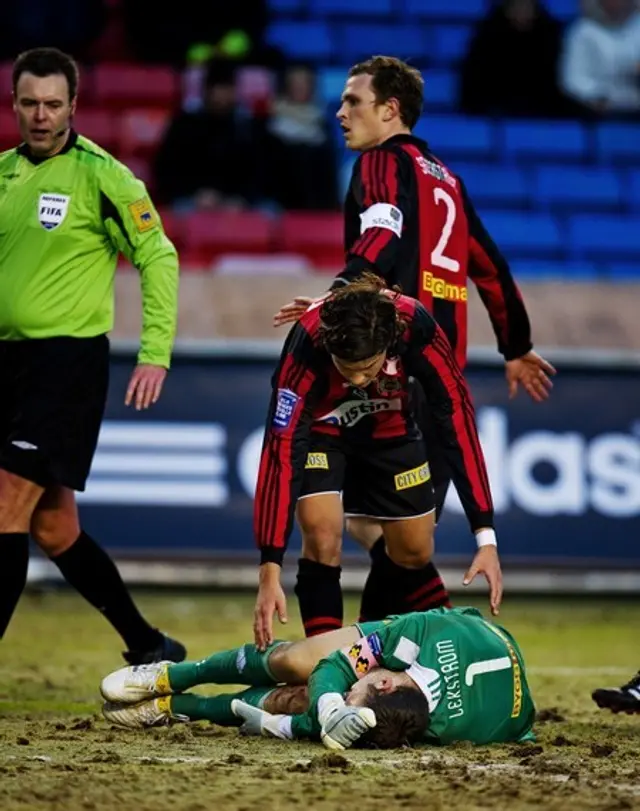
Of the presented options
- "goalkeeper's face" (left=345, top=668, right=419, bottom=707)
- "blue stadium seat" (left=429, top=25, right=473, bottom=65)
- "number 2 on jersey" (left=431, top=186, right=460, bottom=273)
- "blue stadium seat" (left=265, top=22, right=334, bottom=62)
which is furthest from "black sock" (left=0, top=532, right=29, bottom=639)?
"blue stadium seat" (left=429, top=25, right=473, bottom=65)

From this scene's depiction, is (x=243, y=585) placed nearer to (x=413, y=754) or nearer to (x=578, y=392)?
(x=578, y=392)

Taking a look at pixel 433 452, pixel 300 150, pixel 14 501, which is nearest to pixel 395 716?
pixel 433 452

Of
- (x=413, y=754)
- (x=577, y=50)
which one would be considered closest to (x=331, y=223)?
(x=577, y=50)

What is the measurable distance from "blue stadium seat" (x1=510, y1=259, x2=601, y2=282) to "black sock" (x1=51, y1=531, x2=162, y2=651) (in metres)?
6.43

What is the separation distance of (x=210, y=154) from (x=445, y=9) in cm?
330

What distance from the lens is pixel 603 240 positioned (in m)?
13.3

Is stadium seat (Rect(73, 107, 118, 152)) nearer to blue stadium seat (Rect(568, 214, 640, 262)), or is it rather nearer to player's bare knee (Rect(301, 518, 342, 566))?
blue stadium seat (Rect(568, 214, 640, 262))

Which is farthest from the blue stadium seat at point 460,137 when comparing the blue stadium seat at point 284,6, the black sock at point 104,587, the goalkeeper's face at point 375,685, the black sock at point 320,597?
the goalkeeper's face at point 375,685

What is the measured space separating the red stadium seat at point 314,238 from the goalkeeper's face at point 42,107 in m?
5.87

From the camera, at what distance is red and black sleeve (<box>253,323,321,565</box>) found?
558cm

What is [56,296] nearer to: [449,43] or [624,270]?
[624,270]

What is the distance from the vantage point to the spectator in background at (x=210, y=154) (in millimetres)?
12117

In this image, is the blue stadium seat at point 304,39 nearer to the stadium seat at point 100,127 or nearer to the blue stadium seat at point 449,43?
the blue stadium seat at point 449,43

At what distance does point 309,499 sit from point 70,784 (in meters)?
1.71
